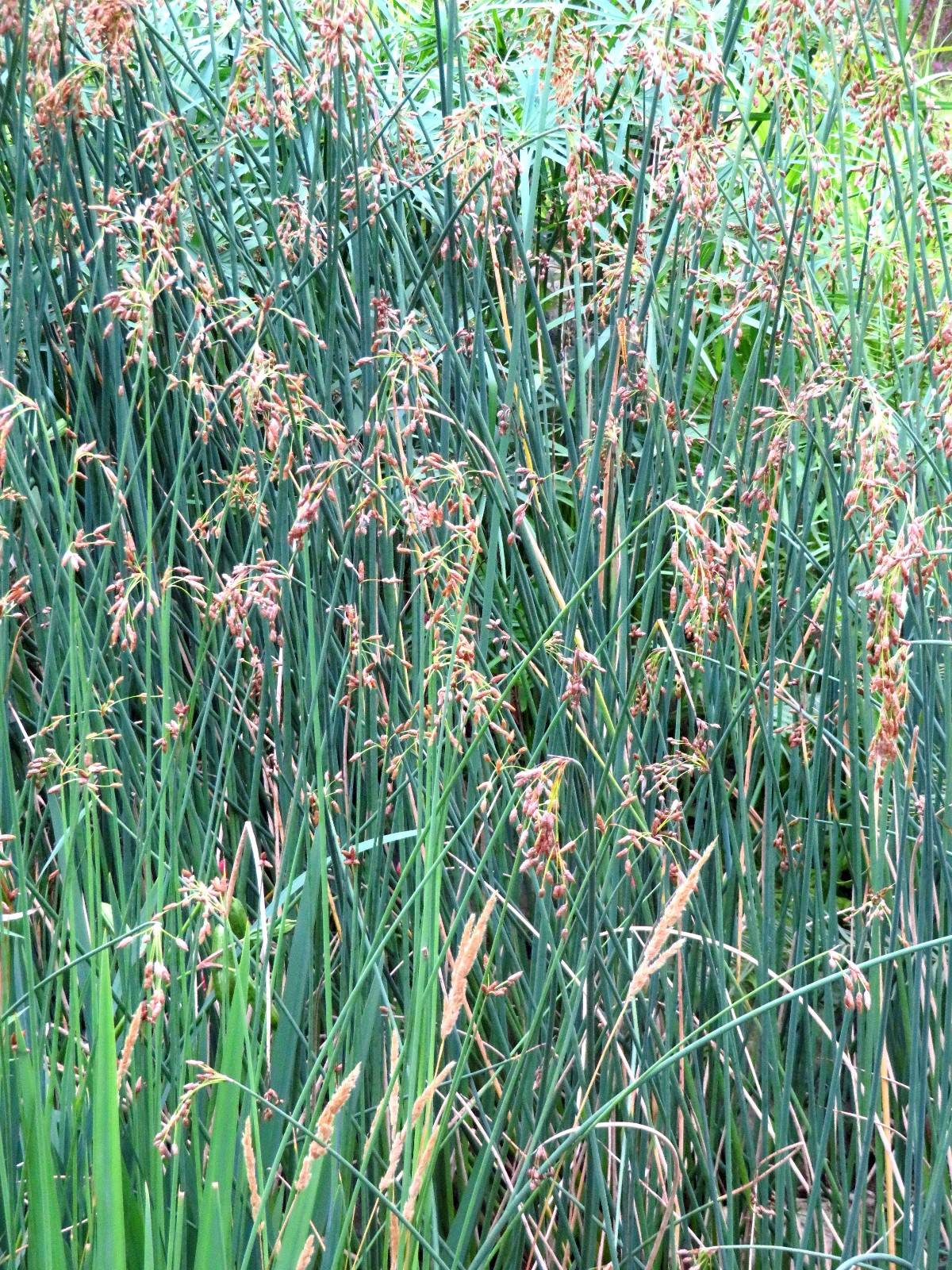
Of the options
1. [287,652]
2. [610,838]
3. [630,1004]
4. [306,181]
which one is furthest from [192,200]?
[630,1004]

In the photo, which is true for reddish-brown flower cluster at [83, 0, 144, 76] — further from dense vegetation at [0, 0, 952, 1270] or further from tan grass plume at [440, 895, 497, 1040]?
tan grass plume at [440, 895, 497, 1040]

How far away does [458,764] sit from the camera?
2.99 ft

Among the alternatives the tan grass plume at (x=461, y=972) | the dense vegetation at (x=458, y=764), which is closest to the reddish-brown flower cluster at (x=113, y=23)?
the dense vegetation at (x=458, y=764)

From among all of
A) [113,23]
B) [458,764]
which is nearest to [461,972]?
[458,764]

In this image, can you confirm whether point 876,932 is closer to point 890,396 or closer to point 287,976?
point 287,976

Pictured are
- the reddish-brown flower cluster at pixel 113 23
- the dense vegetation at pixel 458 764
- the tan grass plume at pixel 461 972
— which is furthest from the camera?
the reddish-brown flower cluster at pixel 113 23

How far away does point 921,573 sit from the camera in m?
0.90

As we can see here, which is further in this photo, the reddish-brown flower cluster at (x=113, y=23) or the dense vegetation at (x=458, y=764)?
the reddish-brown flower cluster at (x=113, y=23)

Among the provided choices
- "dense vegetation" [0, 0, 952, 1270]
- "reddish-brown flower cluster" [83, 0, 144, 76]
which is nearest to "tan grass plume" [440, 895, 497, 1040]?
"dense vegetation" [0, 0, 952, 1270]

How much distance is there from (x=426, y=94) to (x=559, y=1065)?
1979 millimetres

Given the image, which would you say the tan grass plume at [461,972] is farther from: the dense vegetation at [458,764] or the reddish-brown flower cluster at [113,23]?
the reddish-brown flower cluster at [113,23]

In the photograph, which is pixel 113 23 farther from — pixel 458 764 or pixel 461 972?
pixel 461 972

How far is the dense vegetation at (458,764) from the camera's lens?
0.87m

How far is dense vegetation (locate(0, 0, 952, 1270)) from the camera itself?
34.1 inches
